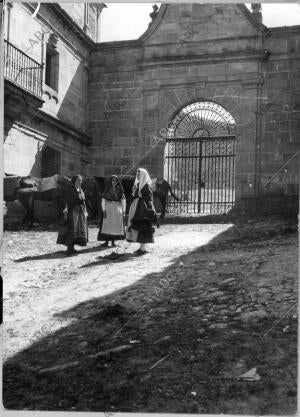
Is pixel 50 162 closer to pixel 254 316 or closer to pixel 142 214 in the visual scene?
pixel 142 214

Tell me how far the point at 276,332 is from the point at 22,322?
2073 millimetres

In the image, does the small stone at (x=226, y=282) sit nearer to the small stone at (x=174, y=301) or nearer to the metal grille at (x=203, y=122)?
the small stone at (x=174, y=301)

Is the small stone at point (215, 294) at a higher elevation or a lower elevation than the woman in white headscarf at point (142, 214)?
lower

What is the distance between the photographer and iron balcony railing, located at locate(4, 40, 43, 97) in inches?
322

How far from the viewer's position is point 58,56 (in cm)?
963

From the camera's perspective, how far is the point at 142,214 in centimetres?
613

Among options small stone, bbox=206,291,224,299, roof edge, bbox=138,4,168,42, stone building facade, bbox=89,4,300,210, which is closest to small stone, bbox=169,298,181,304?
small stone, bbox=206,291,224,299

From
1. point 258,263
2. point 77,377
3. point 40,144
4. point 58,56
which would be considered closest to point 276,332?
point 258,263

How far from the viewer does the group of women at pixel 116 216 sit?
5.66 metres

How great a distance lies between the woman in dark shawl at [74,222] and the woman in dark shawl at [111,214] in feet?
1.06

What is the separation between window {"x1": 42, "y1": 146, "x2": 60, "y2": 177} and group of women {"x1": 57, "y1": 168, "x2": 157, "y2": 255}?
393 mm

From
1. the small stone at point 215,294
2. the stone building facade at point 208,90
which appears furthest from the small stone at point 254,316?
the stone building facade at point 208,90

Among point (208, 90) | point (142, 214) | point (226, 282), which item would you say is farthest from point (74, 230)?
point (208, 90)

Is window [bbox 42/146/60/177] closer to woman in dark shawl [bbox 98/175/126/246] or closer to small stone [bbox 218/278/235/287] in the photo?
woman in dark shawl [bbox 98/175/126/246]
